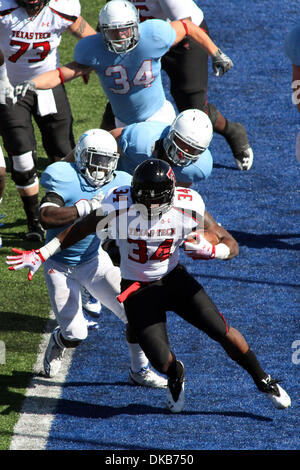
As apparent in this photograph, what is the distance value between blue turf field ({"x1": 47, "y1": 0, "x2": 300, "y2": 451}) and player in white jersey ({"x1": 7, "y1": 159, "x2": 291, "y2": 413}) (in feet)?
1.30

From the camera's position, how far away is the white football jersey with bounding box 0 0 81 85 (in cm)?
707

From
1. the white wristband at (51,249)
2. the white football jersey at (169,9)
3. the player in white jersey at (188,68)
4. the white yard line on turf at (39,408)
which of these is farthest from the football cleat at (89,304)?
the white football jersey at (169,9)

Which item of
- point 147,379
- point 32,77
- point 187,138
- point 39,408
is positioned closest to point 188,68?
point 32,77

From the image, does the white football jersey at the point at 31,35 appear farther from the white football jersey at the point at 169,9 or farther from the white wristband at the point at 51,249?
the white wristband at the point at 51,249

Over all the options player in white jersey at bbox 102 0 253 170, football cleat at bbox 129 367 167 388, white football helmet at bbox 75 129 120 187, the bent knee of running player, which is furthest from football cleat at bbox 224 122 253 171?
the bent knee of running player

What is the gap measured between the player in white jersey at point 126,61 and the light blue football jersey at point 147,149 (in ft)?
2.12

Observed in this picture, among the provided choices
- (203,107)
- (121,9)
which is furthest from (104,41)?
(203,107)

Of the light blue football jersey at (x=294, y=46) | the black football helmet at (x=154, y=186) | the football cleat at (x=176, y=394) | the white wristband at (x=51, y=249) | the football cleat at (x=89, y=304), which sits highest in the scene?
the light blue football jersey at (x=294, y=46)

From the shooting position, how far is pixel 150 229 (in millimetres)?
5238

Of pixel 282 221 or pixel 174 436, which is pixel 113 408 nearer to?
pixel 174 436

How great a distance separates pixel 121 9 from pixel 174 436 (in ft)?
10.0

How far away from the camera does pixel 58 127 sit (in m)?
7.43

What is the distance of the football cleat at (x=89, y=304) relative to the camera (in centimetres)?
654

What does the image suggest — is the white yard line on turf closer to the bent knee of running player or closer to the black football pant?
the bent knee of running player
